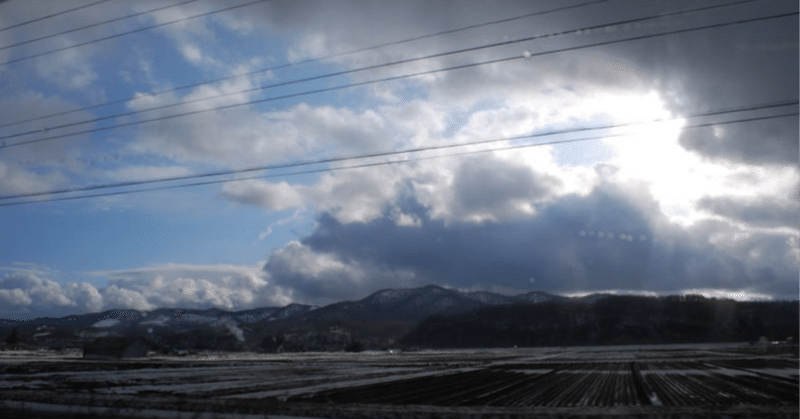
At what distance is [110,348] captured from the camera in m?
93.1

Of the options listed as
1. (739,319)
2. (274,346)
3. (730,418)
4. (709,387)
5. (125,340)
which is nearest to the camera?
(730,418)

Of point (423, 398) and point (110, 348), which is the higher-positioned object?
point (423, 398)

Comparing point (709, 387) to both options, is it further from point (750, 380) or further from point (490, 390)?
point (490, 390)

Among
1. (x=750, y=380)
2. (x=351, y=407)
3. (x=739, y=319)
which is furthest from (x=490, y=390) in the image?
(x=739, y=319)

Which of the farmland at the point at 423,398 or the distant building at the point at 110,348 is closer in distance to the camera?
the farmland at the point at 423,398

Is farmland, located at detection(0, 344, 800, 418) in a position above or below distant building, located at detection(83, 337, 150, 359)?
above

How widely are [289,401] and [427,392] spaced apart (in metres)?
8.10

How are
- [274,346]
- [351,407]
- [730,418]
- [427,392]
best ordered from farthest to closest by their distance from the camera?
[274,346], [427,392], [351,407], [730,418]

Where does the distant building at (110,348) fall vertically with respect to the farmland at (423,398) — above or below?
below

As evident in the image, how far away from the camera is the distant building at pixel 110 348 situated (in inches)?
3634

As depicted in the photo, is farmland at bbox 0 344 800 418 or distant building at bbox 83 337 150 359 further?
distant building at bbox 83 337 150 359

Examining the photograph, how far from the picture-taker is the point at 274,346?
188m

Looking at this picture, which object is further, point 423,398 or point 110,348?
Result: point 110,348

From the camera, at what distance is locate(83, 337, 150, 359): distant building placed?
92312 mm
